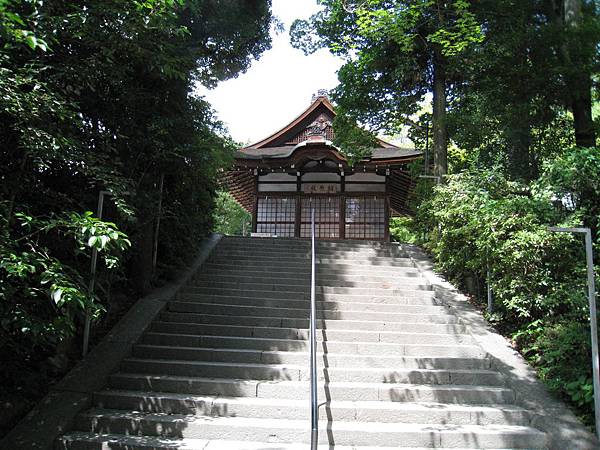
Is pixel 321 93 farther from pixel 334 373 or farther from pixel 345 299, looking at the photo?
pixel 334 373

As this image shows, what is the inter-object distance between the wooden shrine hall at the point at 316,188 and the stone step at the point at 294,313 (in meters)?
6.50

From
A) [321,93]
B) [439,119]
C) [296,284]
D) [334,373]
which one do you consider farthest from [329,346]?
[321,93]

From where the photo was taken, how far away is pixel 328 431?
11.6 ft

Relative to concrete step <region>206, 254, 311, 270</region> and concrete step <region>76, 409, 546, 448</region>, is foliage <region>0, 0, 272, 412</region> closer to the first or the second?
concrete step <region>76, 409, 546, 448</region>

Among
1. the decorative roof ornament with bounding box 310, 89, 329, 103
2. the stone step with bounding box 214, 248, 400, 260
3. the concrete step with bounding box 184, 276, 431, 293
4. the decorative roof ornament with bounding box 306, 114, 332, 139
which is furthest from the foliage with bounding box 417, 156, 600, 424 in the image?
the decorative roof ornament with bounding box 310, 89, 329, 103

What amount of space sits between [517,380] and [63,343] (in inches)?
188

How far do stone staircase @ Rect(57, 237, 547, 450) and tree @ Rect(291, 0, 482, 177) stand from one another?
11.7 ft

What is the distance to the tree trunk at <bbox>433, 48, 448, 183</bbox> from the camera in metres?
7.86

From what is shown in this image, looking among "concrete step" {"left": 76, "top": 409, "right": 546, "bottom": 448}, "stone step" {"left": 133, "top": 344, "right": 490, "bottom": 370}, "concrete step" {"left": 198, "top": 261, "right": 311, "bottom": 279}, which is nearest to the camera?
"concrete step" {"left": 76, "top": 409, "right": 546, "bottom": 448}

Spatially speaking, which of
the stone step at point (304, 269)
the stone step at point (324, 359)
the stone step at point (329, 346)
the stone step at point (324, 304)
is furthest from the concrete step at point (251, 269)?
the stone step at point (324, 359)

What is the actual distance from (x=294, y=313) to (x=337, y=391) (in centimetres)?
184

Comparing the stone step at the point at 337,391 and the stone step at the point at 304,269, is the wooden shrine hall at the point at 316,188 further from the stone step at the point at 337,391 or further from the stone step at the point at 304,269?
the stone step at the point at 337,391

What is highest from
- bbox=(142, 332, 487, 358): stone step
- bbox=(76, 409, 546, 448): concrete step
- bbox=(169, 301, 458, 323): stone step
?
bbox=(169, 301, 458, 323): stone step

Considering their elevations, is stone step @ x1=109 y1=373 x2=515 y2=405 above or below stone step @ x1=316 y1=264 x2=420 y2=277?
below
